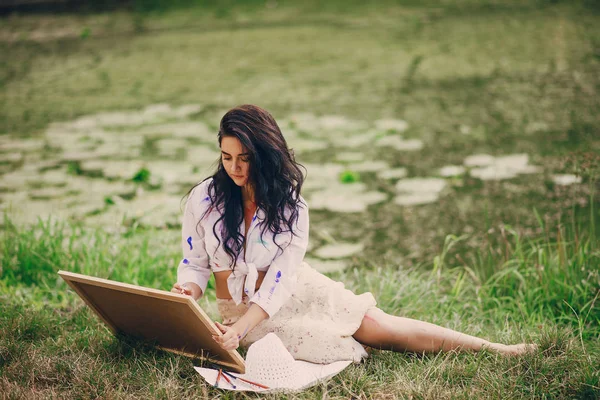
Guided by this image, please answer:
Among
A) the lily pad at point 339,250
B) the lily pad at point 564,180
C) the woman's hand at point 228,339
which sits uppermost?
the woman's hand at point 228,339

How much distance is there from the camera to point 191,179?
365cm

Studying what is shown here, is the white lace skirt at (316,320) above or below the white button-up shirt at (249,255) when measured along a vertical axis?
below

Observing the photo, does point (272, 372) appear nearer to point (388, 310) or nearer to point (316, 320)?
point (316, 320)

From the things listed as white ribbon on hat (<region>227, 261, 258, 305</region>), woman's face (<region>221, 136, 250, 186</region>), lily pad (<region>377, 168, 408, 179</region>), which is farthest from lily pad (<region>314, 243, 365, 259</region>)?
woman's face (<region>221, 136, 250, 186</region>)

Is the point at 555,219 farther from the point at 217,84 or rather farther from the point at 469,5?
the point at 469,5

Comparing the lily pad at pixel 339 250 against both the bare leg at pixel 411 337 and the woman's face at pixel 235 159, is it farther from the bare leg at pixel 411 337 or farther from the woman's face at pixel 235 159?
the woman's face at pixel 235 159

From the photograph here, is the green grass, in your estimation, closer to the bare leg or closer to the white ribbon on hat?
the bare leg

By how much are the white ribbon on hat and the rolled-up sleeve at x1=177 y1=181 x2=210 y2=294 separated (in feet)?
0.29

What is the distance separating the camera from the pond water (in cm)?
319

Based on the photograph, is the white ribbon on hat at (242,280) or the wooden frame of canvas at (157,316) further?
the white ribbon on hat at (242,280)

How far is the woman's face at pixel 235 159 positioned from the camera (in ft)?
5.69

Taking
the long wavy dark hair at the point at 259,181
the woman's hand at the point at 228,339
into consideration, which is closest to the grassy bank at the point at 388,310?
the woman's hand at the point at 228,339

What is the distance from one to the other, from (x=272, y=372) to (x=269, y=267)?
0.93ft

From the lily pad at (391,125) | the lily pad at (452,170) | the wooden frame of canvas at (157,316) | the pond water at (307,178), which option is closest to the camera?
the wooden frame of canvas at (157,316)
